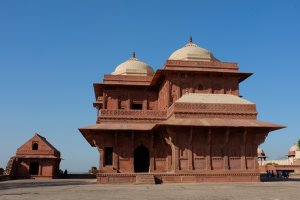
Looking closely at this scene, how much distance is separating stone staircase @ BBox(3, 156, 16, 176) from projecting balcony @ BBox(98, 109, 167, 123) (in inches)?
552

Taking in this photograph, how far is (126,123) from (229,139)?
7431mm

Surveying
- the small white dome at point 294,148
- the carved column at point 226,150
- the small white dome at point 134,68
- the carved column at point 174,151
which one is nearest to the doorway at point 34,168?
the small white dome at point 134,68

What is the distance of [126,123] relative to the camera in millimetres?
23828

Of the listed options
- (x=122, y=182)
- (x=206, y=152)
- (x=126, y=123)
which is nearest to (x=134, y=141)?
(x=126, y=123)

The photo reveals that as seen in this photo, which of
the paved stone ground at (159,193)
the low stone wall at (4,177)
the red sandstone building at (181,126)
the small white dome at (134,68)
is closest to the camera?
the paved stone ground at (159,193)

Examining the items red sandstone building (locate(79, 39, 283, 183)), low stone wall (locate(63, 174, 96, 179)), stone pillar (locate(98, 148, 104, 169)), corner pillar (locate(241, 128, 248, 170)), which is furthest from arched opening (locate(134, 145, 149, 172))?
low stone wall (locate(63, 174, 96, 179))

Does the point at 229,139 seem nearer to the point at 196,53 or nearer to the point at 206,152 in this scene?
the point at 206,152

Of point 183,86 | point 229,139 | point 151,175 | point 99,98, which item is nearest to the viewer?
point 151,175

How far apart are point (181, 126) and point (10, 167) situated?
2090cm

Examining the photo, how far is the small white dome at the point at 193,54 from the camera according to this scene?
88.3 ft

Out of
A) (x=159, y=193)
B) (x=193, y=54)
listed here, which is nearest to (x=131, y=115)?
(x=193, y=54)

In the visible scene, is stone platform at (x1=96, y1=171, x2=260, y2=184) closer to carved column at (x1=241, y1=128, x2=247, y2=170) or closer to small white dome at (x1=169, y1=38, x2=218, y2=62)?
carved column at (x1=241, y1=128, x2=247, y2=170)

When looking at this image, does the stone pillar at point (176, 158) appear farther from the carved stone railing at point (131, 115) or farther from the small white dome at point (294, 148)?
the small white dome at point (294, 148)

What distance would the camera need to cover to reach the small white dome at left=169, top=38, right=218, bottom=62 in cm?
2692
